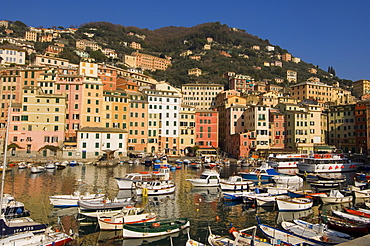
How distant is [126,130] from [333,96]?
98.6 m

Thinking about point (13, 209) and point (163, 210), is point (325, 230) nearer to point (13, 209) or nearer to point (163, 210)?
point (163, 210)

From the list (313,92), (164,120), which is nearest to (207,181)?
(164,120)

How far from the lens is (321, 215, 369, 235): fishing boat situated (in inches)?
896

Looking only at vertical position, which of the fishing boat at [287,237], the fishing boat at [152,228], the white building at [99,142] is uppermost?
the white building at [99,142]

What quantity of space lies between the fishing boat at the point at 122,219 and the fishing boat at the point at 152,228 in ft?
4.54

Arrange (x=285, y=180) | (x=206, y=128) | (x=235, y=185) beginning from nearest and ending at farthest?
(x=235, y=185) → (x=285, y=180) → (x=206, y=128)

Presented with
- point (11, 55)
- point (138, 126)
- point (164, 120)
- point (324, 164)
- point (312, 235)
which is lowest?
point (312, 235)

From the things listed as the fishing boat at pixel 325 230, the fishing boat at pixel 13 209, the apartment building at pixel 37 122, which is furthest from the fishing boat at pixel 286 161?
the fishing boat at pixel 13 209

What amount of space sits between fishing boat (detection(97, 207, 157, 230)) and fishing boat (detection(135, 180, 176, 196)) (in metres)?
11.9

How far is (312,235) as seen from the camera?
20.7 m

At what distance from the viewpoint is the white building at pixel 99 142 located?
76250 mm

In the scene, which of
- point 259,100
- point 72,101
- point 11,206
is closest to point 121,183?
point 11,206

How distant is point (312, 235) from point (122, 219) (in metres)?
14.1

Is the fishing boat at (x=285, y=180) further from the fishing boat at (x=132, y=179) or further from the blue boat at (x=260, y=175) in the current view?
the fishing boat at (x=132, y=179)
